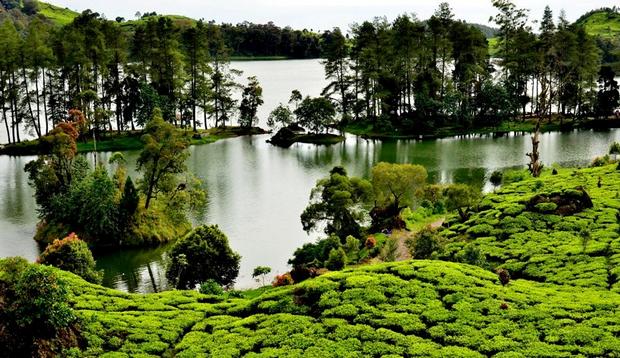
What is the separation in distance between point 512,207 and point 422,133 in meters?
51.5

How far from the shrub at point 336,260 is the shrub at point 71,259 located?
12925 millimetres

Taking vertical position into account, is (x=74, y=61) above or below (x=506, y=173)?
above

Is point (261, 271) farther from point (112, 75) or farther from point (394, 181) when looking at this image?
point (112, 75)

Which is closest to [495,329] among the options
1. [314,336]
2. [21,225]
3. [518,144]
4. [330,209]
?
[314,336]

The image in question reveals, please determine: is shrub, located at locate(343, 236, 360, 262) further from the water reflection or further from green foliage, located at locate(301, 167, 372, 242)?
the water reflection

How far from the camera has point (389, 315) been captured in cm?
2423

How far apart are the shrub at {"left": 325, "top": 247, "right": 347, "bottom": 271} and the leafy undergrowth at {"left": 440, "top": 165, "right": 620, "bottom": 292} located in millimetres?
5680

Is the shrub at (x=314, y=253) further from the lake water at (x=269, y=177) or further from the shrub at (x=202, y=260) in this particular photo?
the shrub at (x=202, y=260)

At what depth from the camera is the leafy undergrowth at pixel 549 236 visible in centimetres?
3026

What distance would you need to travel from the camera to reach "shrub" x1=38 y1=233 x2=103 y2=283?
1430 inches

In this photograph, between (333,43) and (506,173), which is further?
(333,43)

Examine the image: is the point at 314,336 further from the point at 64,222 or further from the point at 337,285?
the point at 64,222

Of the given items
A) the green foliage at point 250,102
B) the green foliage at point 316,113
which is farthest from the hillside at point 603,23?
the green foliage at point 250,102

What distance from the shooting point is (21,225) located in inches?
2048
